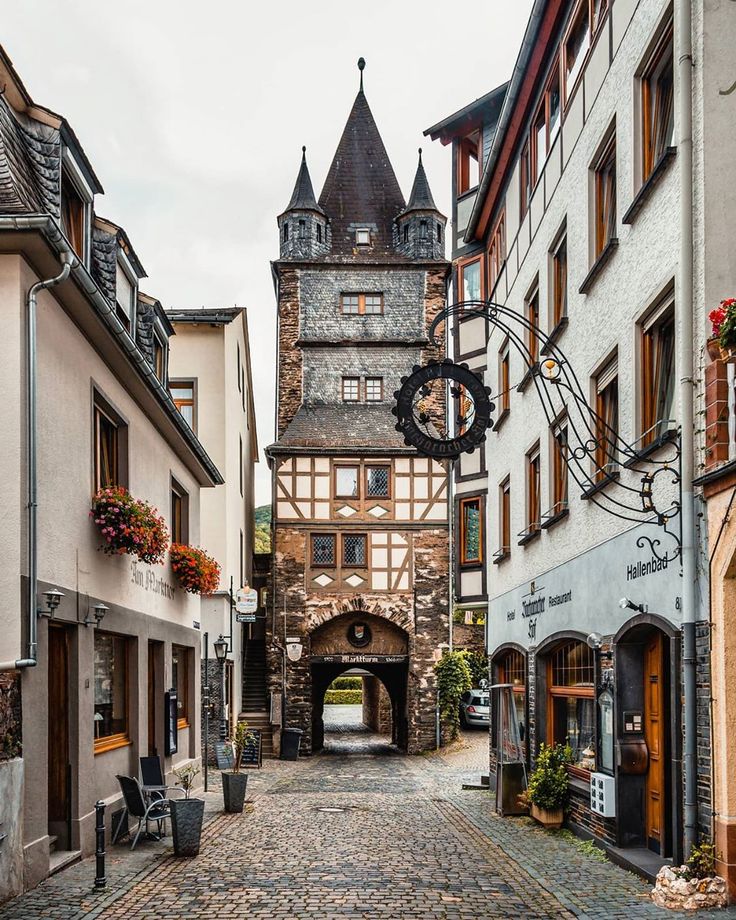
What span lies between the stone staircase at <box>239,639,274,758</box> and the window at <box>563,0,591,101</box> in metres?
21.4

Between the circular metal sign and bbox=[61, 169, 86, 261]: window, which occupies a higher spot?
bbox=[61, 169, 86, 261]: window

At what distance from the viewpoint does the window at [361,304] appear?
37.3 m

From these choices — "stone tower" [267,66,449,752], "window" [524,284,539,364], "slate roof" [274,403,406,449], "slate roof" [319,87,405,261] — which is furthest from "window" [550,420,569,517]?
"slate roof" [319,87,405,261]

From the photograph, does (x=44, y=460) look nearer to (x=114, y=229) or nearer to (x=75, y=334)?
(x=75, y=334)

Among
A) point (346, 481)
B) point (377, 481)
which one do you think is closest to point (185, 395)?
point (346, 481)

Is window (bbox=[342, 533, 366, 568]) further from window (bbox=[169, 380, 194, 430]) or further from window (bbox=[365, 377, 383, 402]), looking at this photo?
window (bbox=[169, 380, 194, 430])

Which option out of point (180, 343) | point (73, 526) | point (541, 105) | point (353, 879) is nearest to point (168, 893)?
point (353, 879)

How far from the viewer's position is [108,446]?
1412 centimetres

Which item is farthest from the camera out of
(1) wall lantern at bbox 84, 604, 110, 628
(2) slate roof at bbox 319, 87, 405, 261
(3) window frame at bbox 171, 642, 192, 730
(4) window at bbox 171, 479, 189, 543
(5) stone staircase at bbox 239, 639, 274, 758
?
(2) slate roof at bbox 319, 87, 405, 261

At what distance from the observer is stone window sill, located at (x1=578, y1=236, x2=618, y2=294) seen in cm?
1214

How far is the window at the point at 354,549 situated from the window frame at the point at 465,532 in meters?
10.1

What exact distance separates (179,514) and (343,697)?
44793mm

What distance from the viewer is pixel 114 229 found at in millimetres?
13742

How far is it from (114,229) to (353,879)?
7736mm
